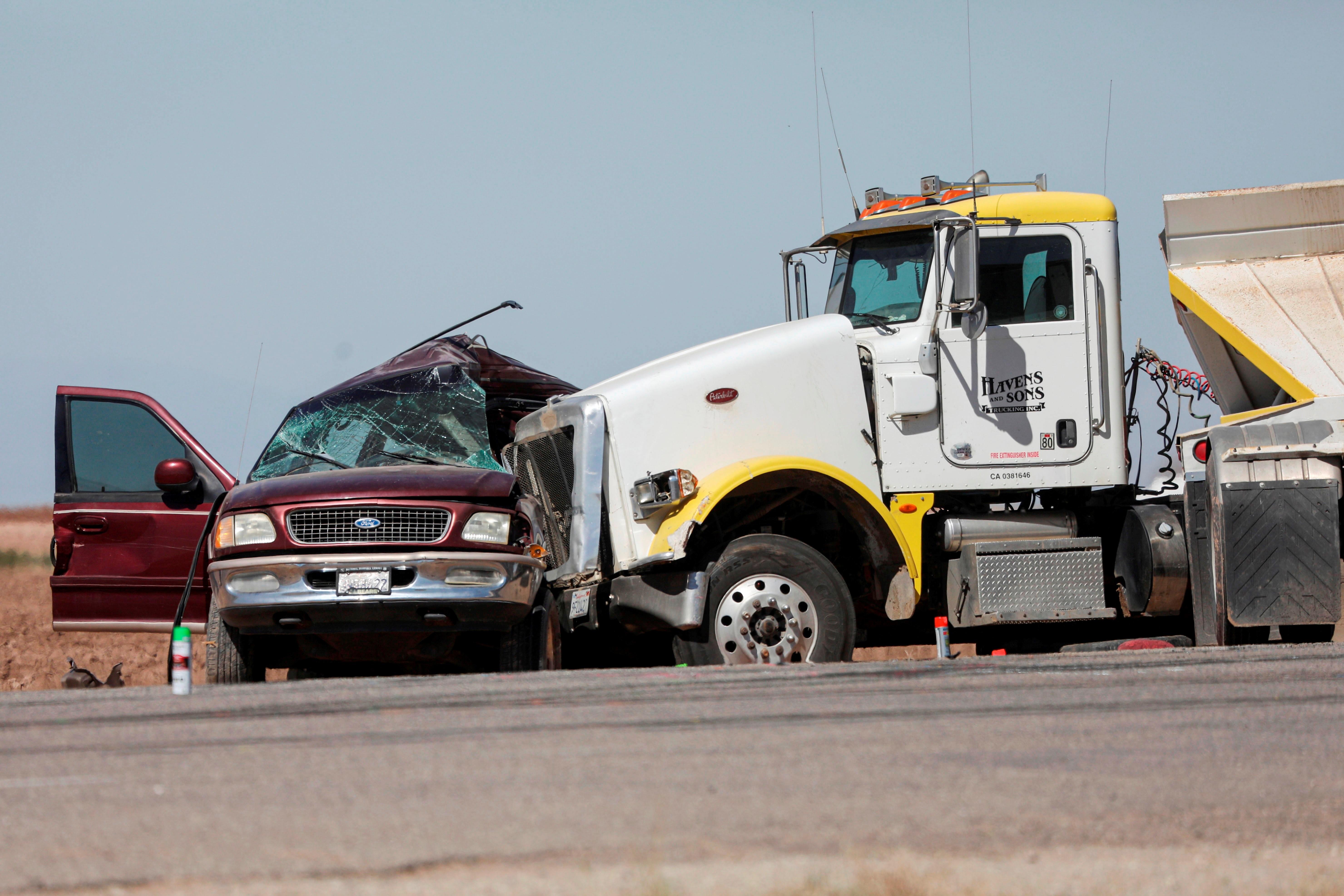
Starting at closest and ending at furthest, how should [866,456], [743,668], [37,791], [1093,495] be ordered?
[37,791] → [743,668] → [866,456] → [1093,495]

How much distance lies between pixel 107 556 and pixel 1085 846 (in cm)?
753

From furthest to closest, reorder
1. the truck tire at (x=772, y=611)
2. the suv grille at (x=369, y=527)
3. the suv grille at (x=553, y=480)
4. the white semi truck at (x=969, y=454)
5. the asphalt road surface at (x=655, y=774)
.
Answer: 1. the suv grille at (x=553, y=480)
2. the white semi truck at (x=969, y=454)
3. the truck tire at (x=772, y=611)
4. the suv grille at (x=369, y=527)
5. the asphalt road surface at (x=655, y=774)

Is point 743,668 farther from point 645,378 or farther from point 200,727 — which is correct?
point 200,727

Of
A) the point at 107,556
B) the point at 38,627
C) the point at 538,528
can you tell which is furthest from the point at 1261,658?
the point at 38,627

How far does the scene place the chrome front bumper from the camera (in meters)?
7.70

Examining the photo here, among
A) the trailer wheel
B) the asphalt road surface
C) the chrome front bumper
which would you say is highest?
the chrome front bumper

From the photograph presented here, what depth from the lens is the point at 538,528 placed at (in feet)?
27.8

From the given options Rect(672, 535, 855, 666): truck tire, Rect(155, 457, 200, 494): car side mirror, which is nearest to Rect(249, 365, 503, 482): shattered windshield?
Rect(155, 457, 200, 494): car side mirror

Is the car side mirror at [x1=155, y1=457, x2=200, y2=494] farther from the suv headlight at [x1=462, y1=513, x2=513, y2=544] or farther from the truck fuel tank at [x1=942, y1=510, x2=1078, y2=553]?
the truck fuel tank at [x1=942, y1=510, x2=1078, y2=553]

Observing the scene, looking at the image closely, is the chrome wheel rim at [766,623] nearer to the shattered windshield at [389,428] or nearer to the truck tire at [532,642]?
the truck tire at [532,642]

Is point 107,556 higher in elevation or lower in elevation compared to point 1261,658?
higher

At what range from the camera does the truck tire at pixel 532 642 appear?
820cm

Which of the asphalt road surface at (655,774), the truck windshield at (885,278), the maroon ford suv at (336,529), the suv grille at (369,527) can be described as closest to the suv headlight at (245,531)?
the maroon ford suv at (336,529)

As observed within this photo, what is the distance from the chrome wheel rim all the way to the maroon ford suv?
1008 millimetres
